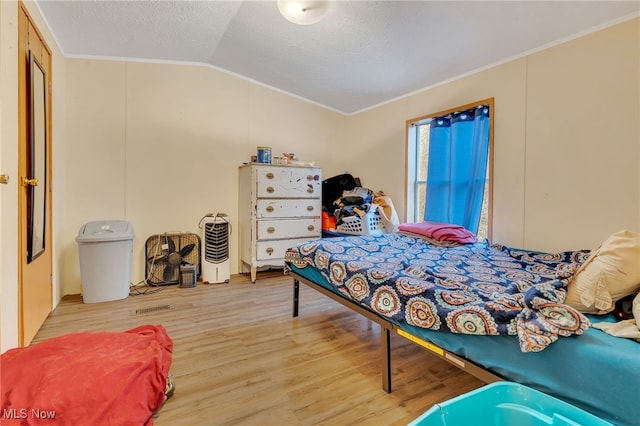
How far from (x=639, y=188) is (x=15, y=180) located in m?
3.88

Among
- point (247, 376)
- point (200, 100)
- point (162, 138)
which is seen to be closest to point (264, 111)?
point (200, 100)

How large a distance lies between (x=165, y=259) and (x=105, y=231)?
0.69 meters

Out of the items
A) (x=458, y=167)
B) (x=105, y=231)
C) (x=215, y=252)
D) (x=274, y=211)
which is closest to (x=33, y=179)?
(x=105, y=231)

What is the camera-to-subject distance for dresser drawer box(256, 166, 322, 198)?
359 cm

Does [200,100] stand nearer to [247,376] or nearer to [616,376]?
[247,376]

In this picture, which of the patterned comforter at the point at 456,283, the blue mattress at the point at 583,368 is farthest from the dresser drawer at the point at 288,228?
the blue mattress at the point at 583,368

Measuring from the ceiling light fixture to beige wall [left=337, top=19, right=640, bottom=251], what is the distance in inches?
72.2

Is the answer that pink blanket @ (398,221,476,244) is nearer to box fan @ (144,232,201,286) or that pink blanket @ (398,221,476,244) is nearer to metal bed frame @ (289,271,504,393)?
metal bed frame @ (289,271,504,393)

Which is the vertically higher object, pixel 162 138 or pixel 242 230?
pixel 162 138

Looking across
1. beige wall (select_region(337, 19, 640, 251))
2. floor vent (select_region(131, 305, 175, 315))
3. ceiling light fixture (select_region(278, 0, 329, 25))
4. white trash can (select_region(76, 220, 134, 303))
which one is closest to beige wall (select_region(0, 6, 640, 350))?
beige wall (select_region(337, 19, 640, 251))

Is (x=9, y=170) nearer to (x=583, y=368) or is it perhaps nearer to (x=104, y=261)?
(x=104, y=261)

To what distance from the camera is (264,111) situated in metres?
4.16

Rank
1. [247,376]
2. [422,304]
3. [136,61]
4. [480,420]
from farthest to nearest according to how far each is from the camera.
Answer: [136,61], [247,376], [422,304], [480,420]

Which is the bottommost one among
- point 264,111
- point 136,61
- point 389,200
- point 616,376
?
point 616,376
